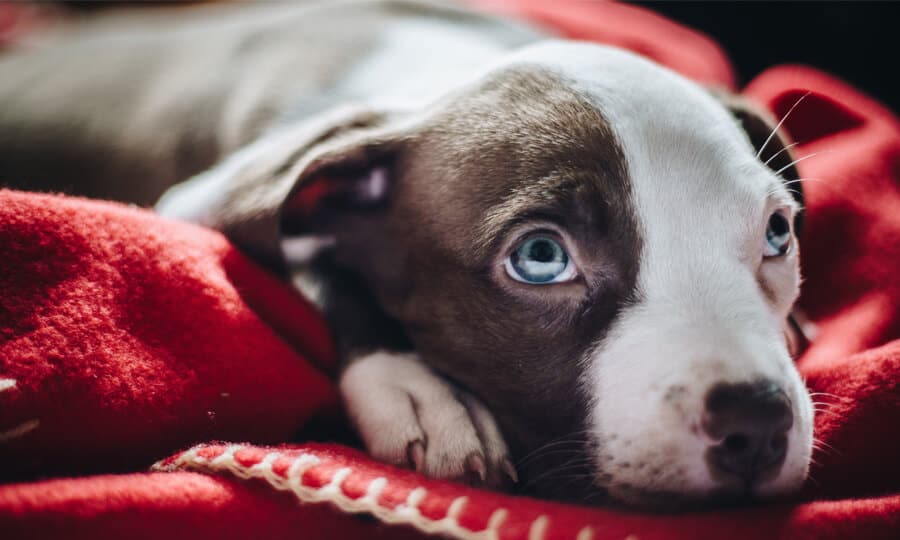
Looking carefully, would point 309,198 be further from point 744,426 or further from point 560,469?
point 744,426

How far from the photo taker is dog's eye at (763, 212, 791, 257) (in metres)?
1.54

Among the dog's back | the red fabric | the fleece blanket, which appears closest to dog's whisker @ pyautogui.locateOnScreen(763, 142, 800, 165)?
the fleece blanket

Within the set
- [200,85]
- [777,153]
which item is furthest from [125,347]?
[200,85]

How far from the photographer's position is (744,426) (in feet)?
3.71

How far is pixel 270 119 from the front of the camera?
242 centimetres

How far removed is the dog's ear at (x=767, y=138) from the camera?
1751 mm

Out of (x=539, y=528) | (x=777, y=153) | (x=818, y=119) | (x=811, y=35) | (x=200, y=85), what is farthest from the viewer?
(x=811, y=35)

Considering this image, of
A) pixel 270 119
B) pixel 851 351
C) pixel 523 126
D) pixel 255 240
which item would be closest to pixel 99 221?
pixel 255 240

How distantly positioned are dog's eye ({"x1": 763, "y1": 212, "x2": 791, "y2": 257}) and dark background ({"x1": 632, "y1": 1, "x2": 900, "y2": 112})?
153 cm

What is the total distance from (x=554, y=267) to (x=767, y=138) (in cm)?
72

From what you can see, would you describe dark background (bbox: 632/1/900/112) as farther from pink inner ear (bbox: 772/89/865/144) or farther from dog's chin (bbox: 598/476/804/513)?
dog's chin (bbox: 598/476/804/513)

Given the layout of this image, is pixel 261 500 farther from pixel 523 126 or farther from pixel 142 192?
pixel 142 192

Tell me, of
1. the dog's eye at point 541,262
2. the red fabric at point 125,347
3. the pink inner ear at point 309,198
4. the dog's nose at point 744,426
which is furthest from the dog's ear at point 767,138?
the red fabric at point 125,347

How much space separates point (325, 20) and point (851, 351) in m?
2.25
